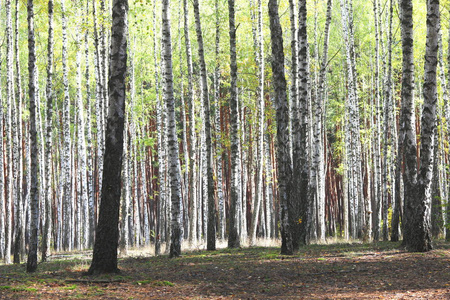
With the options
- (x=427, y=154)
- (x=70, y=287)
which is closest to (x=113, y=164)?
(x=70, y=287)

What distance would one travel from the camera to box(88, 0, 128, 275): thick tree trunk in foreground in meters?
8.20

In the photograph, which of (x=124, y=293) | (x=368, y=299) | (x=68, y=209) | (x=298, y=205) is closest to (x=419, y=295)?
(x=368, y=299)

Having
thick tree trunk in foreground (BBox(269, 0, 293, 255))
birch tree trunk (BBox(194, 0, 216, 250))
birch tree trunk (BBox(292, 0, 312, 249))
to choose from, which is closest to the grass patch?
thick tree trunk in foreground (BBox(269, 0, 293, 255))

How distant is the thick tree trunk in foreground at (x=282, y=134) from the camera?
36.0 ft

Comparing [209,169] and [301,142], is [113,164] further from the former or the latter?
[301,142]

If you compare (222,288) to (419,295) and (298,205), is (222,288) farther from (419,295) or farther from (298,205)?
(298,205)

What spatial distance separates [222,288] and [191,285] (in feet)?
1.78

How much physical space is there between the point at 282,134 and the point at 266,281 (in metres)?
4.26

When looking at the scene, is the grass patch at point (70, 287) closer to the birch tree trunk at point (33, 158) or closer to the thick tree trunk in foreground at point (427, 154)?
the birch tree trunk at point (33, 158)

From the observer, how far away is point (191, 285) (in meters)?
7.39

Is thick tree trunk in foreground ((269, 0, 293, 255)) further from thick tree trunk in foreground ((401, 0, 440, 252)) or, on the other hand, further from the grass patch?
the grass patch

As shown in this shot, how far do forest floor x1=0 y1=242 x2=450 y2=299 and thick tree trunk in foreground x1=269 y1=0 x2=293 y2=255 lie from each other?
89cm

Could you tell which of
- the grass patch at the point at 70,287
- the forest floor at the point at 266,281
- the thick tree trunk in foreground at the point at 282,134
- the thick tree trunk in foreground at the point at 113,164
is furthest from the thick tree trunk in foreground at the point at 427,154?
the grass patch at the point at 70,287

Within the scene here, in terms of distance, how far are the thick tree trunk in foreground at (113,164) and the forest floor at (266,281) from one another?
1.47ft
